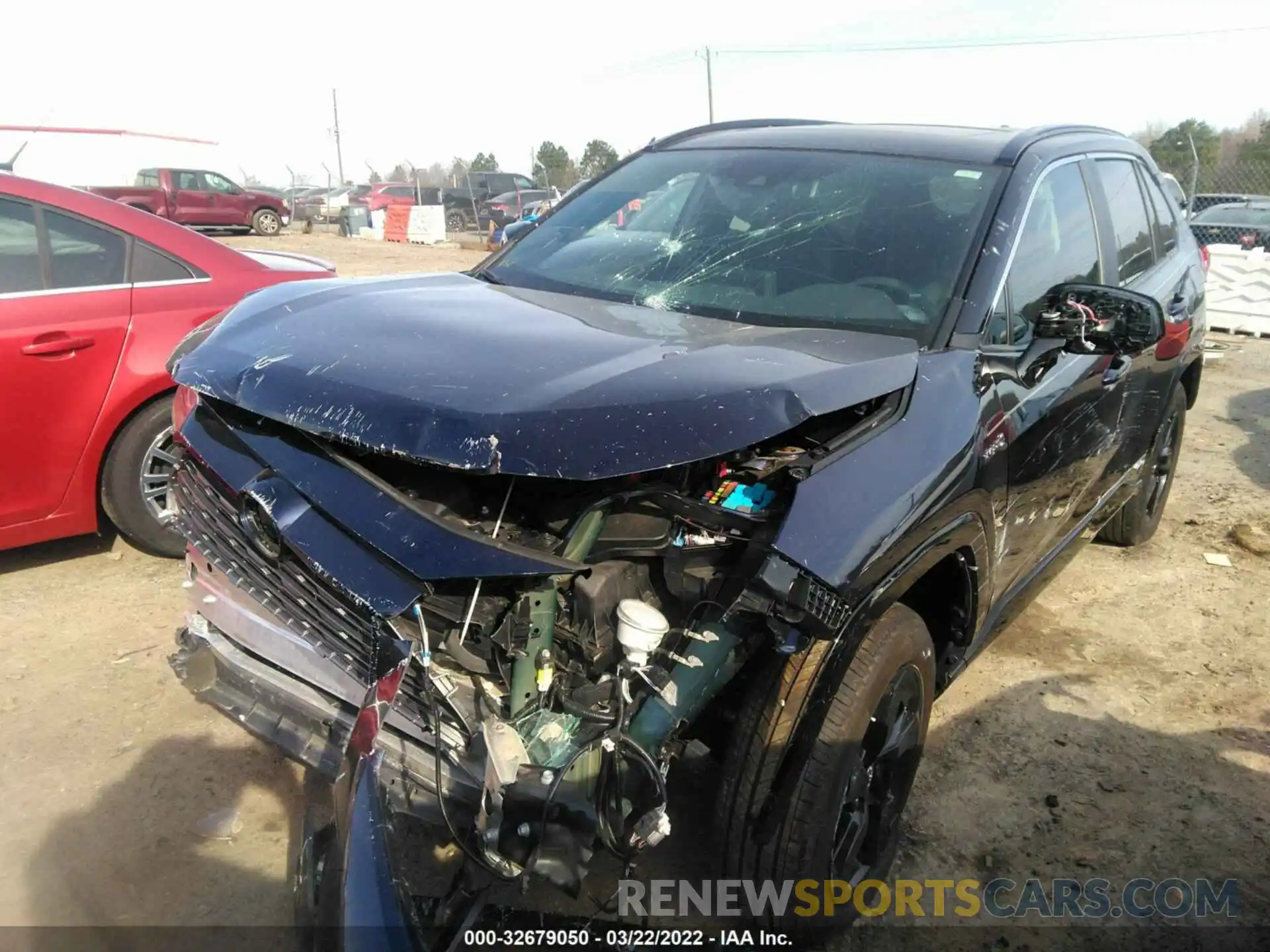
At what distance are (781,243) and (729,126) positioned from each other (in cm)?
115

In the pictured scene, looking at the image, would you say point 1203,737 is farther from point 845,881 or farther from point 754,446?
point 754,446

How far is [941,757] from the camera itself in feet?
10.7

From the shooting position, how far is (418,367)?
7.02ft

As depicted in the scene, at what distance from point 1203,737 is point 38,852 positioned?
12.4ft

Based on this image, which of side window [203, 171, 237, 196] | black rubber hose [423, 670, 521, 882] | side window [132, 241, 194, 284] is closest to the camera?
black rubber hose [423, 670, 521, 882]

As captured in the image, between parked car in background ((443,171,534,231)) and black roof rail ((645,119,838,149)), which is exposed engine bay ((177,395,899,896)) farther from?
parked car in background ((443,171,534,231))

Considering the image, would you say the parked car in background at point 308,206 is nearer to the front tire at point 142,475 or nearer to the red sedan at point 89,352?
the red sedan at point 89,352

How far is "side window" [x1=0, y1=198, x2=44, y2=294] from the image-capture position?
3.94m

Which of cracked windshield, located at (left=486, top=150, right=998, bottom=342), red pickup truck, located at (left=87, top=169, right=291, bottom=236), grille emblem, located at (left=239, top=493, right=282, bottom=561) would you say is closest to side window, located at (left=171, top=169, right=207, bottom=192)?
red pickup truck, located at (left=87, top=169, right=291, bottom=236)

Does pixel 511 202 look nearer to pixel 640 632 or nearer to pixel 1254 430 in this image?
pixel 1254 430

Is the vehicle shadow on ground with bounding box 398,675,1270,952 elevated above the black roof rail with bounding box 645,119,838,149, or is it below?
below

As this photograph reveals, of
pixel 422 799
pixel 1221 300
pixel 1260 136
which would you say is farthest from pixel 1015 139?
pixel 1260 136

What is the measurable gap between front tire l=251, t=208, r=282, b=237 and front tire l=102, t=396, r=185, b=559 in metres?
23.0

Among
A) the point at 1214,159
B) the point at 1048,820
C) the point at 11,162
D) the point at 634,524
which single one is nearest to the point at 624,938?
the point at 634,524
